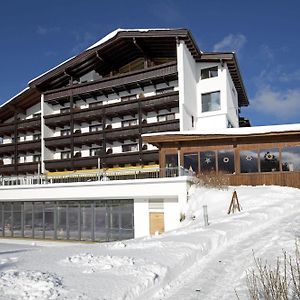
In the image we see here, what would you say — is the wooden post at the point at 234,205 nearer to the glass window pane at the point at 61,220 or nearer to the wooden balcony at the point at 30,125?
the glass window pane at the point at 61,220

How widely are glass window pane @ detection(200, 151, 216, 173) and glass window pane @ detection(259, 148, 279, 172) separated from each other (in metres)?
2.89

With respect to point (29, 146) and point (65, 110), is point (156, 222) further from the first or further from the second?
point (29, 146)

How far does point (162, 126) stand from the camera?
31875 mm

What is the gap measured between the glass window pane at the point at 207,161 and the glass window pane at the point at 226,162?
0.44m

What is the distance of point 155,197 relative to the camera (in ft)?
77.5

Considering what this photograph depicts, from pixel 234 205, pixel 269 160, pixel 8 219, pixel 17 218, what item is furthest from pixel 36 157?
pixel 234 205

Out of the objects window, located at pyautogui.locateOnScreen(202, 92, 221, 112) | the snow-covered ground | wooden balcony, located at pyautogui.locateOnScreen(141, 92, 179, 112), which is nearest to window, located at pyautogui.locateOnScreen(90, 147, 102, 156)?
wooden balcony, located at pyautogui.locateOnScreen(141, 92, 179, 112)

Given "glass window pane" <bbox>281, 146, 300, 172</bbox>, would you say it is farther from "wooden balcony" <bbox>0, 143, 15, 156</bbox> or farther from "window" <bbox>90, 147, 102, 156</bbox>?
"wooden balcony" <bbox>0, 143, 15, 156</bbox>

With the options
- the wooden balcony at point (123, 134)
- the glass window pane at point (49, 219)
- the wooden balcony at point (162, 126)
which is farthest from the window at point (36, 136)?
the glass window pane at point (49, 219)

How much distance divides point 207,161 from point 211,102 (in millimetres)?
10821

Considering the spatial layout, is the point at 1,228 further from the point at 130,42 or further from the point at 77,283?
the point at 77,283

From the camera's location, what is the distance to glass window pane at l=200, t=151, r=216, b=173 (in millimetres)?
24408

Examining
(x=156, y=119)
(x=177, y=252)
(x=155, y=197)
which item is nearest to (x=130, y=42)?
(x=156, y=119)

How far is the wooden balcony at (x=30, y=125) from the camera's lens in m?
40.5
